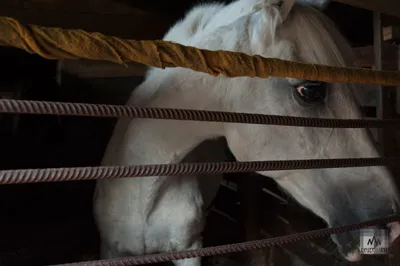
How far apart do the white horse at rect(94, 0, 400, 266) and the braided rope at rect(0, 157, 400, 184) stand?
144 millimetres

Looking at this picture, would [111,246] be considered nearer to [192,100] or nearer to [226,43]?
[192,100]

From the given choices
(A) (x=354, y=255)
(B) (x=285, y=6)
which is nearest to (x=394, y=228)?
(A) (x=354, y=255)

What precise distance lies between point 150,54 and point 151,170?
0.77 feet

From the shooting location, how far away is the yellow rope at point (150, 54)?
64cm

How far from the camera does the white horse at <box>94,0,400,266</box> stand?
1.15 meters

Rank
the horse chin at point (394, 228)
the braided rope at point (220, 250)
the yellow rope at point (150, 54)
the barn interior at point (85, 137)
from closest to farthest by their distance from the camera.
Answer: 1. the yellow rope at point (150, 54)
2. the braided rope at point (220, 250)
3. the horse chin at point (394, 228)
4. the barn interior at point (85, 137)

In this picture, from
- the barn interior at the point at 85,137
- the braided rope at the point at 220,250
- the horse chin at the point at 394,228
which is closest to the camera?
the braided rope at the point at 220,250

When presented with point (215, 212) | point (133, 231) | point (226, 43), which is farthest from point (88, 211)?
point (226, 43)

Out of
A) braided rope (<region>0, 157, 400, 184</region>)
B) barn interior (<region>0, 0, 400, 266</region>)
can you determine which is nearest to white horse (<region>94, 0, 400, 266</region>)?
braided rope (<region>0, 157, 400, 184</region>)

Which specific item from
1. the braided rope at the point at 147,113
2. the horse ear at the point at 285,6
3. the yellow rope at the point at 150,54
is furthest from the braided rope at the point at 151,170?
the horse ear at the point at 285,6

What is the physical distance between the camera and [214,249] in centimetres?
87

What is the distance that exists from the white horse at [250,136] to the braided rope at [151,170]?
0.47ft

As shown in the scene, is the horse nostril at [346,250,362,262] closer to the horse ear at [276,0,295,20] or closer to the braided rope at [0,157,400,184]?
the braided rope at [0,157,400,184]

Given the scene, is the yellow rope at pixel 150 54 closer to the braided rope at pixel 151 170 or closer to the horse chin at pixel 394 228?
the braided rope at pixel 151 170
